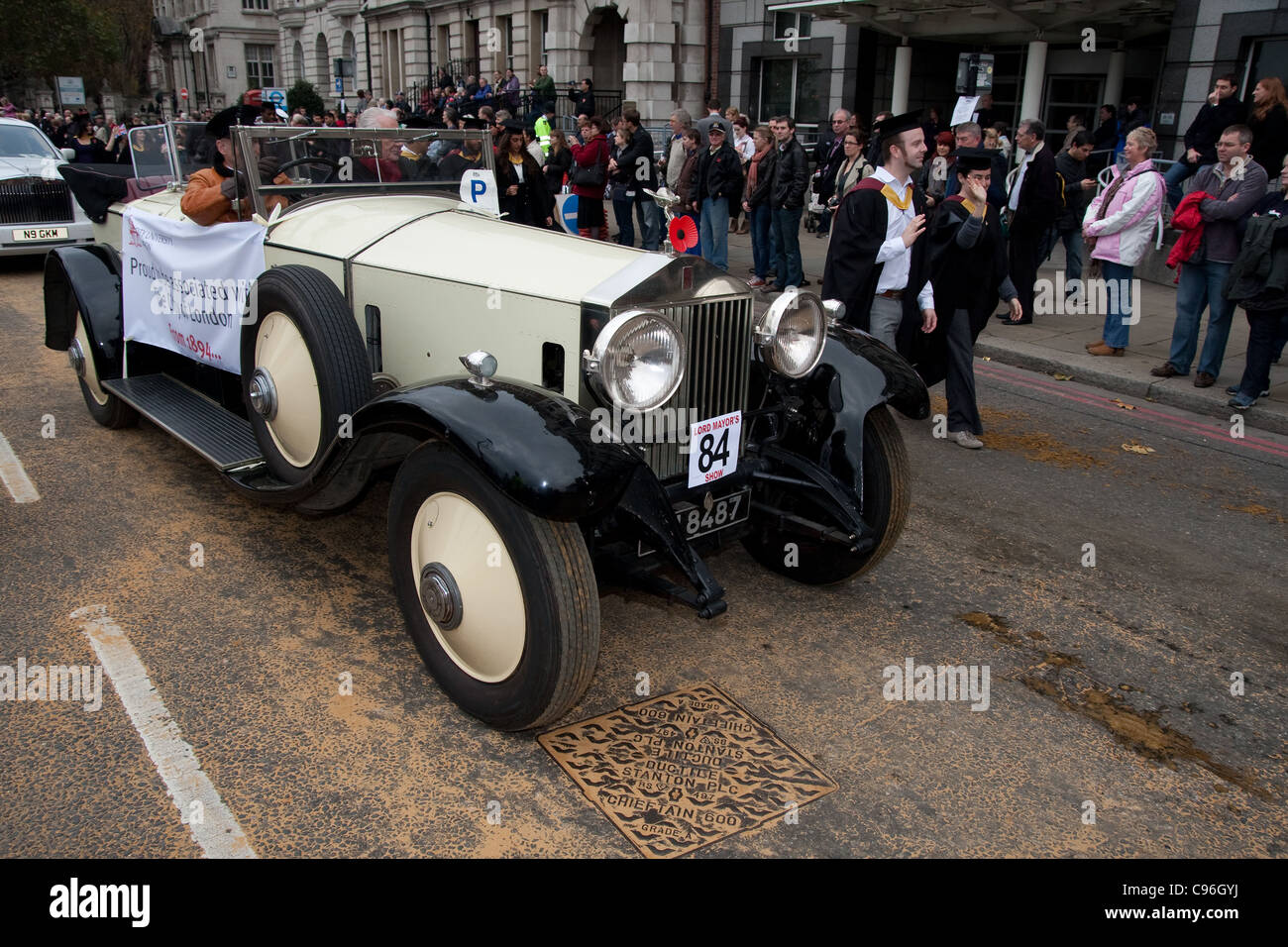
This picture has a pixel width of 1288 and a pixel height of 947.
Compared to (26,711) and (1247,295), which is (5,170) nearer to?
(26,711)

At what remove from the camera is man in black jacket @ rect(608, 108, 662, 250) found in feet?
40.2

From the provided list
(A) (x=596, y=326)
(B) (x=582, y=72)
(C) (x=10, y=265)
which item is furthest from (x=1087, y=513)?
(B) (x=582, y=72)

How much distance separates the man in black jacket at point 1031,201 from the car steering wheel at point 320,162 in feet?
20.8

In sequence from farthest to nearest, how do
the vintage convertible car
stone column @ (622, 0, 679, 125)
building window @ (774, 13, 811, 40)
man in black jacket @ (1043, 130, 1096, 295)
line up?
stone column @ (622, 0, 679, 125) → building window @ (774, 13, 811, 40) → man in black jacket @ (1043, 130, 1096, 295) → the vintage convertible car

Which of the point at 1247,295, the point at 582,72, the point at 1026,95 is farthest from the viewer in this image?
the point at 582,72

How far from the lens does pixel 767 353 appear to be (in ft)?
11.5

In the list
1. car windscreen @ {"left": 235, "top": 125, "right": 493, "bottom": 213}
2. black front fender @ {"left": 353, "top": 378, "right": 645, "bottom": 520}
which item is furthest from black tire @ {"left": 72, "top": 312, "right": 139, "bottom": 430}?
black front fender @ {"left": 353, "top": 378, "right": 645, "bottom": 520}

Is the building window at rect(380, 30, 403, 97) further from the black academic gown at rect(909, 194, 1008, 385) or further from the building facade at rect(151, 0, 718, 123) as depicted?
the black academic gown at rect(909, 194, 1008, 385)

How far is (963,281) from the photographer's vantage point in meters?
5.68

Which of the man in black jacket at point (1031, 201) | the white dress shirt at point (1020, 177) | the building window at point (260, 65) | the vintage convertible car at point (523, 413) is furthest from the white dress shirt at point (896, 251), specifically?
the building window at point (260, 65)

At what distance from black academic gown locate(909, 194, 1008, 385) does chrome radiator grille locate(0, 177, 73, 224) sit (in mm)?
10304

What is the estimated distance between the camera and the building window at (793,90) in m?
18.2

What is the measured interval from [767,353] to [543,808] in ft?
5.82

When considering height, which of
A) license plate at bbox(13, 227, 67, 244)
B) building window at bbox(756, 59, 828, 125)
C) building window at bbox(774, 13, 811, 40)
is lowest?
license plate at bbox(13, 227, 67, 244)
